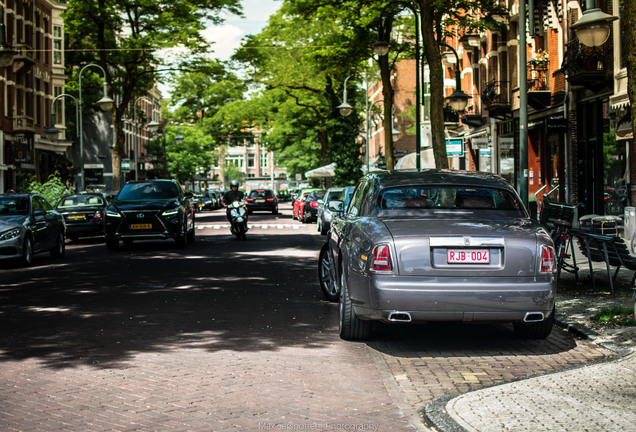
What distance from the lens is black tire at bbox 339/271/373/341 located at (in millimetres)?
7648

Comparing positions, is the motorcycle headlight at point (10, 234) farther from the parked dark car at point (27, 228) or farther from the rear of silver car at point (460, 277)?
the rear of silver car at point (460, 277)

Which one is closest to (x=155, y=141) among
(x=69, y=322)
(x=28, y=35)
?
(x=28, y=35)

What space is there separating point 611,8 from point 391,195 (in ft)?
51.0

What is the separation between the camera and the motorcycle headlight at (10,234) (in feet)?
52.3

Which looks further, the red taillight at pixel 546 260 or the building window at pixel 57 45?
the building window at pixel 57 45

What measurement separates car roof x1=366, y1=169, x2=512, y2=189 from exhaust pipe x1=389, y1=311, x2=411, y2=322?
1.70 meters

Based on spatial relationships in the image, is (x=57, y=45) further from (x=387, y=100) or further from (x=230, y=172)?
(x=230, y=172)

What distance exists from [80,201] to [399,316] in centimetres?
2030

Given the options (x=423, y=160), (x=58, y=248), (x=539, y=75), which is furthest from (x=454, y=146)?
(x=58, y=248)

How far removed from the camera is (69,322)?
29.4 feet

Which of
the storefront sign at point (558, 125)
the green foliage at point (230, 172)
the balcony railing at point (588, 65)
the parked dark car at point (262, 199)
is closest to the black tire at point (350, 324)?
the balcony railing at point (588, 65)

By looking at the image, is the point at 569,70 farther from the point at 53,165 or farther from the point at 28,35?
the point at 53,165

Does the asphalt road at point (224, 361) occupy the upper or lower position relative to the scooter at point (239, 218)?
lower

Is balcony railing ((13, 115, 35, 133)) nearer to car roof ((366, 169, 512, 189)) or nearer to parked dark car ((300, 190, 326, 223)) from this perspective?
parked dark car ((300, 190, 326, 223))
